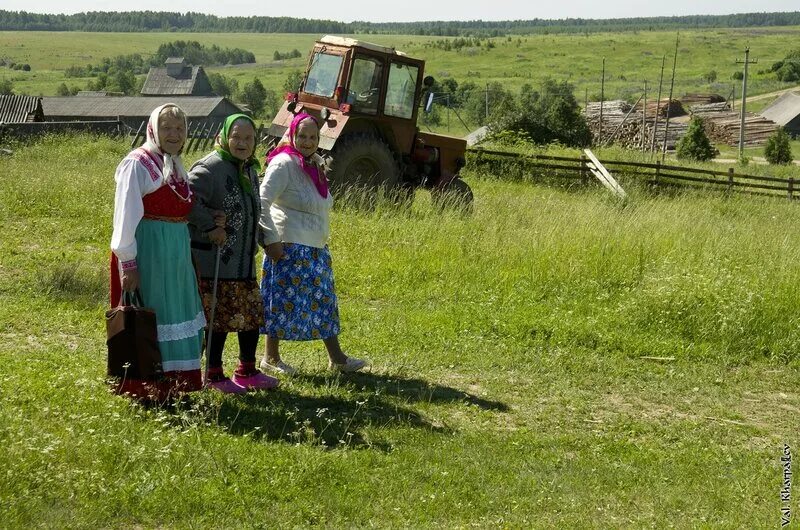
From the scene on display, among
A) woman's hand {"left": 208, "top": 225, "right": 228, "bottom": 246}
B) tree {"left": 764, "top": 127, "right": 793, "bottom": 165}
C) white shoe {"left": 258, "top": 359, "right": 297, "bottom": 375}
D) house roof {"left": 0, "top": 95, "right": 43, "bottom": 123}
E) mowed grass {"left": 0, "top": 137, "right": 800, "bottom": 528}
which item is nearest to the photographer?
mowed grass {"left": 0, "top": 137, "right": 800, "bottom": 528}

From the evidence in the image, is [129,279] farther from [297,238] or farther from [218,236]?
[297,238]

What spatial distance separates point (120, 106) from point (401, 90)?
1242 inches

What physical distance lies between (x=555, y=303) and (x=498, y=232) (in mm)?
2058

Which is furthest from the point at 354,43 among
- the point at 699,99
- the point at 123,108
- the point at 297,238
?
the point at 699,99

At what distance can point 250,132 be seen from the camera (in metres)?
5.59

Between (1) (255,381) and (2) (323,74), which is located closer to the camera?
(1) (255,381)

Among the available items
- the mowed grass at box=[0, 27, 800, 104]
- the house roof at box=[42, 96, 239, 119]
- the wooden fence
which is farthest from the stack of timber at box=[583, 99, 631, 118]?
the wooden fence

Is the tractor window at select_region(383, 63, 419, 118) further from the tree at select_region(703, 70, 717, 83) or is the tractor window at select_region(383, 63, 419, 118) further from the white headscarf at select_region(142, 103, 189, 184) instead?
the tree at select_region(703, 70, 717, 83)

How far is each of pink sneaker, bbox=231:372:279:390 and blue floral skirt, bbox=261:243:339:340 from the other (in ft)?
0.95

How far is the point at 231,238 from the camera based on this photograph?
562 centimetres

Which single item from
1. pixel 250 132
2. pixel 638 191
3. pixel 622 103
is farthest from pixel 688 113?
pixel 250 132

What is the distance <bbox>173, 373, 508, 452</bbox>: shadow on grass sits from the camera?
5.03 metres

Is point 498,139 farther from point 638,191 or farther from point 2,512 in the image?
point 2,512

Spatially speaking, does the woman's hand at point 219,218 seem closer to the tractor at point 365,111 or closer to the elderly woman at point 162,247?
the elderly woman at point 162,247
